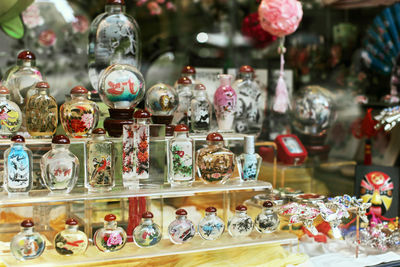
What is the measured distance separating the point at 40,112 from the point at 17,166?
0.30m

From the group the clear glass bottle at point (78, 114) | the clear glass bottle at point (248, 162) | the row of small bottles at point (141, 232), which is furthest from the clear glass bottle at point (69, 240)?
the clear glass bottle at point (248, 162)

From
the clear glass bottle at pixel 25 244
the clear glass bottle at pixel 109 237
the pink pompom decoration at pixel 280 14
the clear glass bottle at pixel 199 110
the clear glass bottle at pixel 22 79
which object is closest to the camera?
the clear glass bottle at pixel 25 244

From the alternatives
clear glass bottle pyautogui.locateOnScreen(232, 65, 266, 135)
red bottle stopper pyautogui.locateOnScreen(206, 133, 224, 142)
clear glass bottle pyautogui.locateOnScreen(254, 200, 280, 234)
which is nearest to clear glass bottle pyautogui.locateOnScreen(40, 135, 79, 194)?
red bottle stopper pyautogui.locateOnScreen(206, 133, 224, 142)

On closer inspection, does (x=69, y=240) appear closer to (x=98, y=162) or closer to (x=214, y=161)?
(x=98, y=162)

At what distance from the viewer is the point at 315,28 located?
4266 millimetres

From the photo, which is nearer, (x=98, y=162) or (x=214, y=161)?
(x=98, y=162)

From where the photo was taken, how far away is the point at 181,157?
2.49m

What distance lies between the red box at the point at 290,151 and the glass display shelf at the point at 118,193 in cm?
81

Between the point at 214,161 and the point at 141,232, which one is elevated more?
the point at 214,161

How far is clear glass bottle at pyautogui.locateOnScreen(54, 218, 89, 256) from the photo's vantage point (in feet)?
7.41

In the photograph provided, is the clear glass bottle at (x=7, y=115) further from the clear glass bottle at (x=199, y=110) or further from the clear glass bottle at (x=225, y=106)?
the clear glass bottle at (x=225, y=106)

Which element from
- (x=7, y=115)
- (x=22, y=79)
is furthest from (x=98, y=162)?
(x=22, y=79)

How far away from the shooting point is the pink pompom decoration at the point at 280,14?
11.0ft

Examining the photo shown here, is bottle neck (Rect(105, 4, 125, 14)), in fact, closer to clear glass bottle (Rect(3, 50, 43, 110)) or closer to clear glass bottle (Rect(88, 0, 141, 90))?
clear glass bottle (Rect(88, 0, 141, 90))
